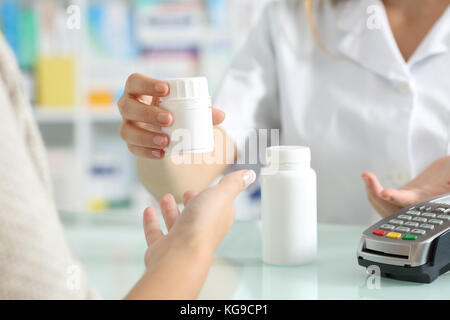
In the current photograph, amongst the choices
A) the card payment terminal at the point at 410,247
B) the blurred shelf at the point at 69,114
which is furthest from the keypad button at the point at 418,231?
the blurred shelf at the point at 69,114

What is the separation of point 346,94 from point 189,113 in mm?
434

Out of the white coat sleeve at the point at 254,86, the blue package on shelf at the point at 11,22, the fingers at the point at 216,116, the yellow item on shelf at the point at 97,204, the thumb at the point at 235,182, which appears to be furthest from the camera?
the yellow item on shelf at the point at 97,204

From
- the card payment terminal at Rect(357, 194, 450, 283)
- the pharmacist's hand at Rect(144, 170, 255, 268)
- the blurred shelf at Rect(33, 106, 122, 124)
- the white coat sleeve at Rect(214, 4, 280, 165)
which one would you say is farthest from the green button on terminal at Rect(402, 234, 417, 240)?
the blurred shelf at Rect(33, 106, 122, 124)

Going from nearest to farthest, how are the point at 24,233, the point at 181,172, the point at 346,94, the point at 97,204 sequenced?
the point at 24,233 → the point at 181,172 → the point at 346,94 → the point at 97,204

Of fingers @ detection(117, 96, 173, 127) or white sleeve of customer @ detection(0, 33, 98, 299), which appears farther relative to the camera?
fingers @ detection(117, 96, 173, 127)

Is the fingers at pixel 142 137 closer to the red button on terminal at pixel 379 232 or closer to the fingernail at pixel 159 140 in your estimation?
the fingernail at pixel 159 140

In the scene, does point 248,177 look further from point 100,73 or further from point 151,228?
point 100,73

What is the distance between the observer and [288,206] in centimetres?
46

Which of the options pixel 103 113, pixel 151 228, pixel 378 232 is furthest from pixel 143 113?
pixel 103 113

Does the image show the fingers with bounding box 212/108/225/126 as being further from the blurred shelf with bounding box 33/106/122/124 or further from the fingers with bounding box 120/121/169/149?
the blurred shelf with bounding box 33/106/122/124

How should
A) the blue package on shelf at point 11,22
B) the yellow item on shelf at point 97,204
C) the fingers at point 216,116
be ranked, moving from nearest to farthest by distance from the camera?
the fingers at point 216,116 < the blue package on shelf at point 11,22 < the yellow item on shelf at point 97,204

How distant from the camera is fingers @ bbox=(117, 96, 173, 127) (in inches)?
17.3

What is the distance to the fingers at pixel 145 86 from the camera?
44cm
